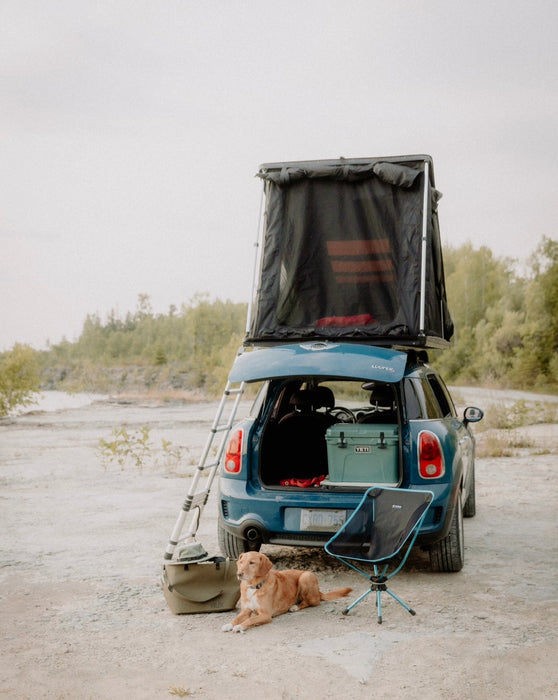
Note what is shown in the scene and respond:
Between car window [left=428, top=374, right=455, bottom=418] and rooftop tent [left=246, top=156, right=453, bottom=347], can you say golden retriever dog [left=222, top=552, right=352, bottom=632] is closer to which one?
car window [left=428, top=374, right=455, bottom=418]

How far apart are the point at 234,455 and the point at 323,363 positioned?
1091 mm

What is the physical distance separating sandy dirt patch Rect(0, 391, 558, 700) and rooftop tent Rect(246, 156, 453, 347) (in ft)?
7.24

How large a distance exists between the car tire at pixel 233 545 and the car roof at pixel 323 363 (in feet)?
4.17

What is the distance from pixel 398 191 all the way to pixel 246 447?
9.43 ft

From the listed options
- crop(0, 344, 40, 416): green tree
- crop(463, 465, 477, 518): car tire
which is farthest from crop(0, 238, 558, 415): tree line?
crop(463, 465, 477, 518): car tire

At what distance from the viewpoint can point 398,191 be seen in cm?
744

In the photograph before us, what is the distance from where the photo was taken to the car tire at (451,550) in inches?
241

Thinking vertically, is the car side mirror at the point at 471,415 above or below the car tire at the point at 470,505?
above

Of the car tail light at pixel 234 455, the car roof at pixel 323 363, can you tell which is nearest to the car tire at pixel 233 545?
the car tail light at pixel 234 455

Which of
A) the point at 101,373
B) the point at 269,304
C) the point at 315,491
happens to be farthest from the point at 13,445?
the point at 101,373

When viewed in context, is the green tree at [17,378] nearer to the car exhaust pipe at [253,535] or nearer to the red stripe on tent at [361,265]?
the red stripe on tent at [361,265]

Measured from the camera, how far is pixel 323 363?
5.83 m

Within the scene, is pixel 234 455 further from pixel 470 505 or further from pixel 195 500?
pixel 470 505

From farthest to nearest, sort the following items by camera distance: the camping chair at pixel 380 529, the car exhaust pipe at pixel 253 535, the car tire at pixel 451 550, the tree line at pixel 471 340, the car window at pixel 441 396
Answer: the tree line at pixel 471 340, the car window at pixel 441 396, the car tire at pixel 451 550, the car exhaust pipe at pixel 253 535, the camping chair at pixel 380 529
